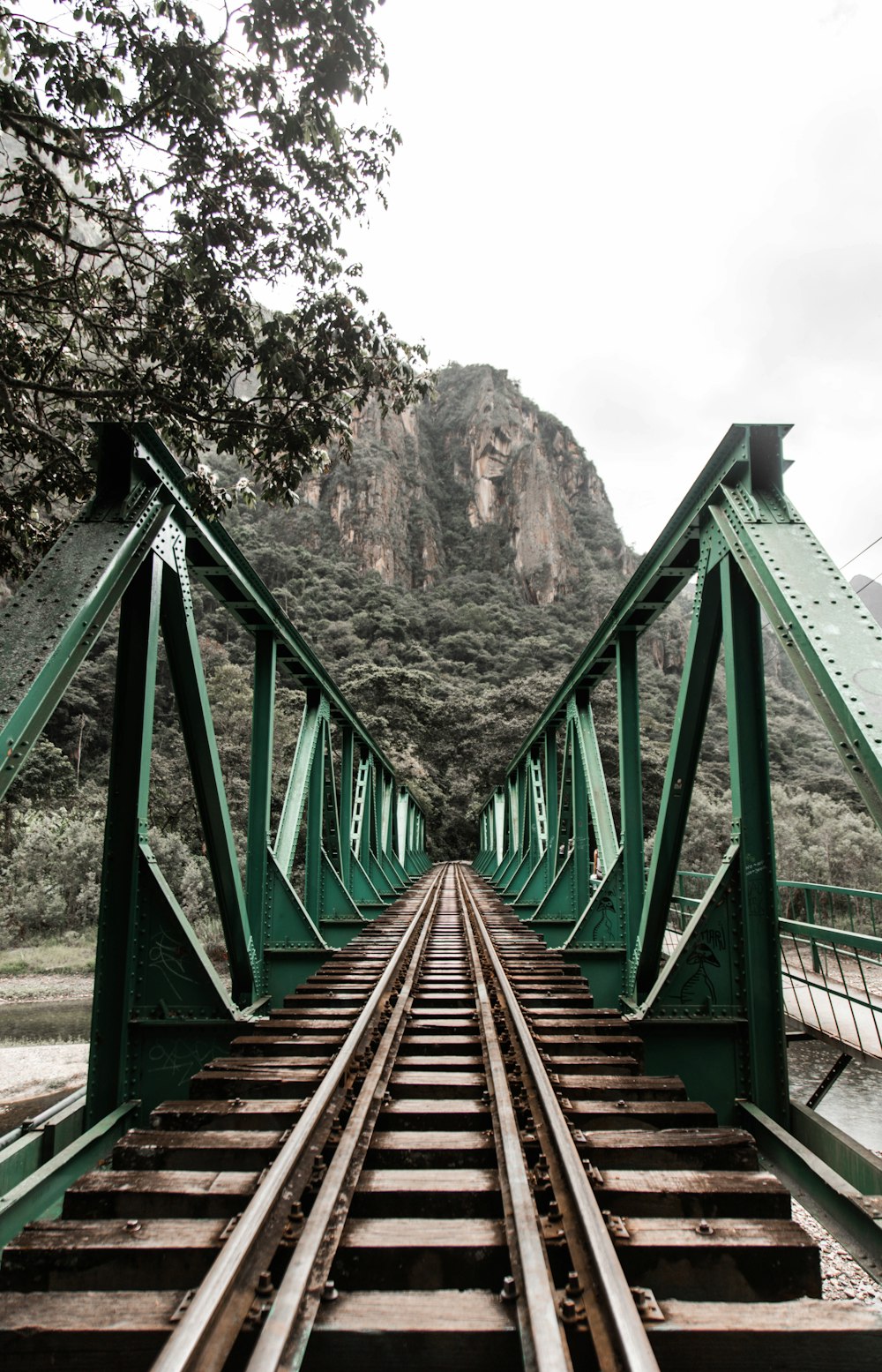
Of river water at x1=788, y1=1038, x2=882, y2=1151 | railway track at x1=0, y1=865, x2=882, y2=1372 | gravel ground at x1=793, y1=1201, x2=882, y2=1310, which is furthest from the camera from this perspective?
river water at x1=788, y1=1038, x2=882, y2=1151

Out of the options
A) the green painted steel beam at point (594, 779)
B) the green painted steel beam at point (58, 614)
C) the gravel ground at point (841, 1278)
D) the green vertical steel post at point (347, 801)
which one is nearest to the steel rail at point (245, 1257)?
the green painted steel beam at point (58, 614)

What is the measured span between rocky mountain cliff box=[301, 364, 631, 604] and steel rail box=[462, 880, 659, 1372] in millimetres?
68449

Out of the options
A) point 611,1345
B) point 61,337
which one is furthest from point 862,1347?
point 61,337

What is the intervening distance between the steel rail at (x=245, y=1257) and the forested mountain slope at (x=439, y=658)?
3.97 metres

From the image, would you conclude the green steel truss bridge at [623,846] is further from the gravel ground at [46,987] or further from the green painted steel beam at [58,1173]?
the gravel ground at [46,987]

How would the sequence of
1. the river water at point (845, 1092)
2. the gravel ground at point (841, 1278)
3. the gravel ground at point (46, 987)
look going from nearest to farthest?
the gravel ground at point (841, 1278)
the river water at point (845, 1092)
the gravel ground at point (46, 987)

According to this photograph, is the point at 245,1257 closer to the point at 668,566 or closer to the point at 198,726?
the point at 198,726

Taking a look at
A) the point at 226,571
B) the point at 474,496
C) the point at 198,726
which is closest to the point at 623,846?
the point at 198,726

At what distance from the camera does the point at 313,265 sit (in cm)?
537

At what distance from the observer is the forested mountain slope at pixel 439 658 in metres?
22.3

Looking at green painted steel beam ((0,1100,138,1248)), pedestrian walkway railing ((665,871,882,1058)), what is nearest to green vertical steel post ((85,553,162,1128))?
green painted steel beam ((0,1100,138,1248))

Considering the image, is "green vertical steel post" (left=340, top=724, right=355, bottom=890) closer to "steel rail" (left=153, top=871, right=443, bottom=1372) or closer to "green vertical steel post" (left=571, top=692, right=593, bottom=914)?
"green vertical steel post" (left=571, top=692, right=593, bottom=914)

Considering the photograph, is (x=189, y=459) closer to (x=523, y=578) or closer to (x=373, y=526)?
(x=373, y=526)

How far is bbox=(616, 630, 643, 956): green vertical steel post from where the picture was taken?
20.0ft
